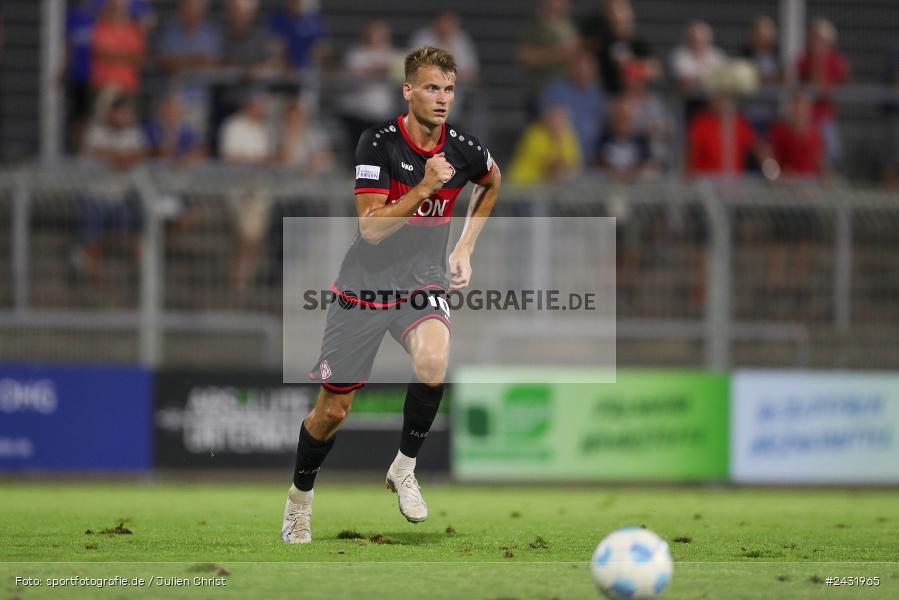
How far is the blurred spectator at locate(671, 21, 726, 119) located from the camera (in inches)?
685

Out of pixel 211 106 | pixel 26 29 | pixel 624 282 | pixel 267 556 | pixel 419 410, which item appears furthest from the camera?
pixel 26 29

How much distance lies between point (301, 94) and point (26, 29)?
586cm

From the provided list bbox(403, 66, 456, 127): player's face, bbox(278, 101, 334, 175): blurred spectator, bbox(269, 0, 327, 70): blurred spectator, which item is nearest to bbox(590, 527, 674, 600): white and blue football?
bbox(403, 66, 456, 127): player's face

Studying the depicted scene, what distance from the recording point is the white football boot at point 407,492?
8.88 m

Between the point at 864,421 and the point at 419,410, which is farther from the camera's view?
the point at 864,421

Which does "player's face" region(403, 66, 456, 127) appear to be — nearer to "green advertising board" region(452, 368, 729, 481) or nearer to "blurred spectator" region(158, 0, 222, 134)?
"green advertising board" region(452, 368, 729, 481)

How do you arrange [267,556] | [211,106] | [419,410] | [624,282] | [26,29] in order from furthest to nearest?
1. [26,29]
2. [211,106]
3. [624,282]
4. [419,410]
5. [267,556]

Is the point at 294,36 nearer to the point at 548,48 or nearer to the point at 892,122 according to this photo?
the point at 548,48

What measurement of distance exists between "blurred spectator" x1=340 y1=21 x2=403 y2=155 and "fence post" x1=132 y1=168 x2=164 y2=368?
3.08 meters

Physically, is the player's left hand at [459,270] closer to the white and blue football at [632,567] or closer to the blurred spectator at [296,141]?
the white and blue football at [632,567]

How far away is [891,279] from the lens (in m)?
16.0

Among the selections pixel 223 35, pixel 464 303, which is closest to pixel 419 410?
pixel 464 303

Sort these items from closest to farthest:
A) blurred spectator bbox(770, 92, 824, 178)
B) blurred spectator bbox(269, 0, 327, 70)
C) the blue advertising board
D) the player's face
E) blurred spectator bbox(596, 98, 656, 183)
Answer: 1. the player's face
2. the blue advertising board
3. blurred spectator bbox(596, 98, 656, 183)
4. blurred spectator bbox(269, 0, 327, 70)
5. blurred spectator bbox(770, 92, 824, 178)

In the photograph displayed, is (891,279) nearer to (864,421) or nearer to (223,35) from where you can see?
(864,421)
